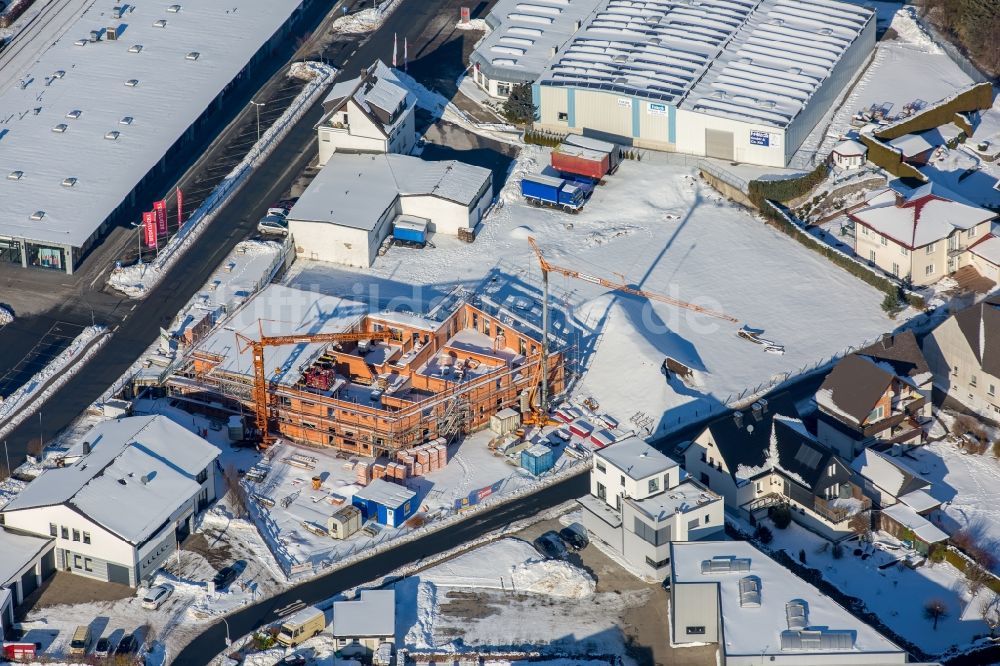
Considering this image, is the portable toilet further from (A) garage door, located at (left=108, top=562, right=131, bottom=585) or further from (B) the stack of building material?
(A) garage door, located at (left=108, top=562, right=131, bottom=585)

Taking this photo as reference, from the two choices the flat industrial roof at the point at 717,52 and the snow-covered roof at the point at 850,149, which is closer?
the snow-covered roof at the point at 850,149

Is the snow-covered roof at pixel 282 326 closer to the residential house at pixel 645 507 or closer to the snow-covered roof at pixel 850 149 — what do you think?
the residential house at pixel 645 507

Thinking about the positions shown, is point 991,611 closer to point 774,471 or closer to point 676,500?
point 774,471

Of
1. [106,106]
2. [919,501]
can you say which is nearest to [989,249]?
[919,501]

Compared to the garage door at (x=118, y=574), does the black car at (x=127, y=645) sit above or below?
below

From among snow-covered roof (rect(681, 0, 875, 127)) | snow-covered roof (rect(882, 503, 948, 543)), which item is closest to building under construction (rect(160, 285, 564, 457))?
snow-covered roof (rect(882, 503, 948, 543))

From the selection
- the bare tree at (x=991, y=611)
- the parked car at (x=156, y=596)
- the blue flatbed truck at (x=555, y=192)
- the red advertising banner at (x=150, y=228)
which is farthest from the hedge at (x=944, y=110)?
the parked car at (x=156, y=596)

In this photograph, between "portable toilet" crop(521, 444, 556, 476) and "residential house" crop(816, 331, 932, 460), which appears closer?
"portable toilet" crop(521, 444, 556, 476)
